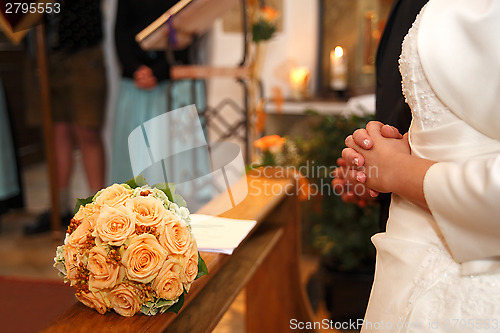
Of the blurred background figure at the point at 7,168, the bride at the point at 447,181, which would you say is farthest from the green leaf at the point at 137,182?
the blurred background figure at the point at 7,168

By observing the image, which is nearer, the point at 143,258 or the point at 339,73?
the point at 143,258

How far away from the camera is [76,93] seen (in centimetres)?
322

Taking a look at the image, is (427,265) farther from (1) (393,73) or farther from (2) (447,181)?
(1) (393,73)

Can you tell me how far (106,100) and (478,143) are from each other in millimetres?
2914

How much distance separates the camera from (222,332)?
2.21m

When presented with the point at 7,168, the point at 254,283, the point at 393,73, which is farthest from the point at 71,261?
the point at 7,168

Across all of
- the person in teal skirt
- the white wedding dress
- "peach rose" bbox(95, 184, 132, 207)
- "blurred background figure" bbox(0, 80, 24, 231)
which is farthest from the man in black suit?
"blurred background figure" bbox(0, 80, 24, 231)

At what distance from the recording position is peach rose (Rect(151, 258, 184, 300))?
0.76 m

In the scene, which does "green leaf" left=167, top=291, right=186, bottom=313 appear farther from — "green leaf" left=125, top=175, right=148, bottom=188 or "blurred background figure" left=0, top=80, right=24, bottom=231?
"blurred background figure" left=0, top=80, right=24, bottom=231

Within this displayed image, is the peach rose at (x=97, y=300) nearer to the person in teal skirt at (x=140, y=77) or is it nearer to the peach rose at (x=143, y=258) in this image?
the peach rose at (x=143, y=258)

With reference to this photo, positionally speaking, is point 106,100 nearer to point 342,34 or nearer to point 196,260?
point 342,34

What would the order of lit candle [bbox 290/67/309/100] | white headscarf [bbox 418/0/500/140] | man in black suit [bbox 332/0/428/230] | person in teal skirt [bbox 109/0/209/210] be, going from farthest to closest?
lit candle [bbox 290/67/309/100], person in teal skirt [bbox 109/0/209/210], man in black suit [bbox 332/0/428/230], white headscarf [bbox 418/0/500/140]

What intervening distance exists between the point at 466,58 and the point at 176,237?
51 centimetres

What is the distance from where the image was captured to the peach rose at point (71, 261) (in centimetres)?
77
